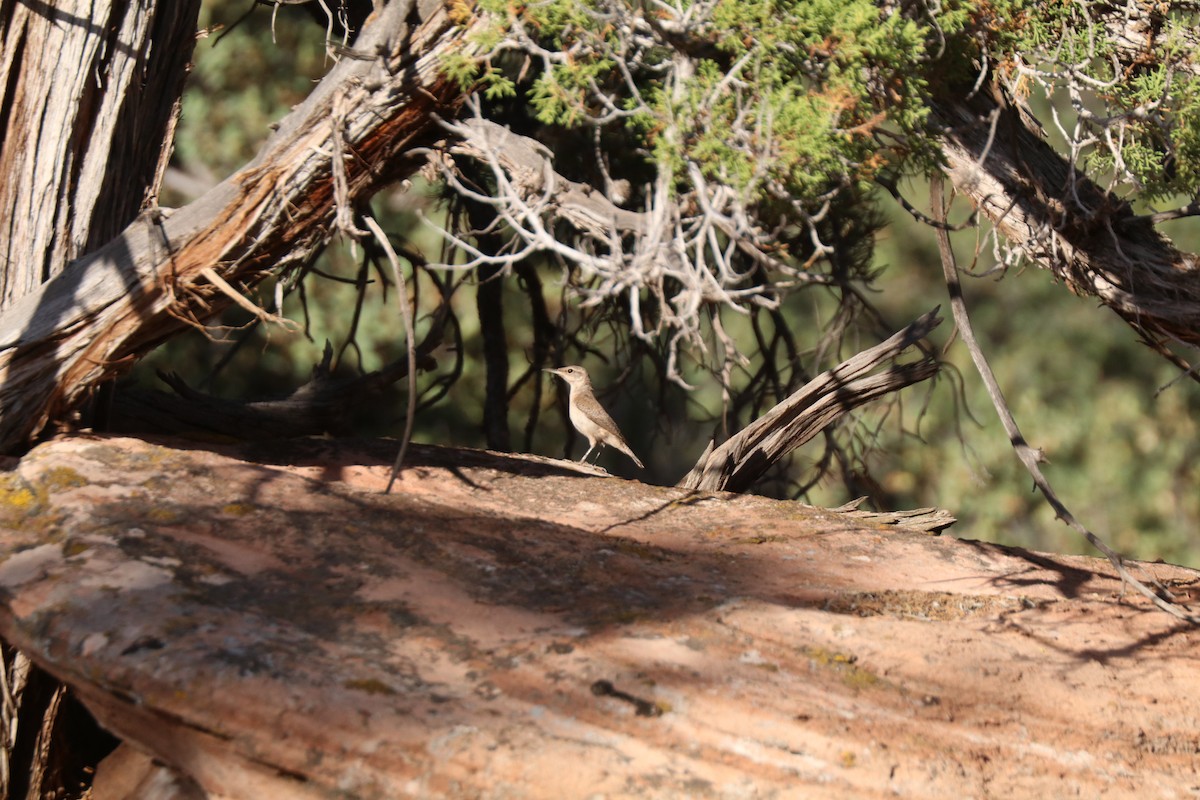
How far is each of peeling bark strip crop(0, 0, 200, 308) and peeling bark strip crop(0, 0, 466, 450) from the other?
11.1 inches

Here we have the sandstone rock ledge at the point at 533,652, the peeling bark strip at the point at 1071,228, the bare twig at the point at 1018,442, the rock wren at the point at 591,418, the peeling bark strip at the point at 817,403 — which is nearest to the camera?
the sandstone rock ledge at the point at 533,652

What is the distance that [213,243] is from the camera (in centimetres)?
353

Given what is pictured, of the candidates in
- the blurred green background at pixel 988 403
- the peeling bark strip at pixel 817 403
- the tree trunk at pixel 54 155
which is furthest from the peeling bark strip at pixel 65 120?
the blurred green background at pixel 988 403

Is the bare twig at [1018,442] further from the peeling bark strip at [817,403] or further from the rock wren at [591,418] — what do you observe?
the rock wren at [591,418]

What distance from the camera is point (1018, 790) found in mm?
2318

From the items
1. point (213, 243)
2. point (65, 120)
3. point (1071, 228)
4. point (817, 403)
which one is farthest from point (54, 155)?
point (1071, 228)

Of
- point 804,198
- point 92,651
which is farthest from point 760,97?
point 92,651

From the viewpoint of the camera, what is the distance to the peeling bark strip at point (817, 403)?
5.01m

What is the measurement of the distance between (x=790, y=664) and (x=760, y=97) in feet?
4.77

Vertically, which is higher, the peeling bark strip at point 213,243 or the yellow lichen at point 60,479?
the peeling bark strip at point 213,243

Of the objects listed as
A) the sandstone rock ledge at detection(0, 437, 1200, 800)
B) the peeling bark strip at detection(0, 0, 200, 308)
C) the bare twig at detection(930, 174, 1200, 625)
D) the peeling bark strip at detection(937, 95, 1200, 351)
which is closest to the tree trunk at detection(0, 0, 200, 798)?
the peeling bark strip at detection(0, 0, 200, 308)

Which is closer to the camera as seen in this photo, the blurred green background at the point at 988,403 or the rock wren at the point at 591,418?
the rock wren at the point at 591,418

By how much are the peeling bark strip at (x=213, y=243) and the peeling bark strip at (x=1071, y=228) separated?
6.45 ft

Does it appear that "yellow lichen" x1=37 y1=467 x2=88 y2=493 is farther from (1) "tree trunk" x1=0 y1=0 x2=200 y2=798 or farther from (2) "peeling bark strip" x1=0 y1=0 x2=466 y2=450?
(1) "tree trunk" x1=0 y1=0 x2=200 y2=798
